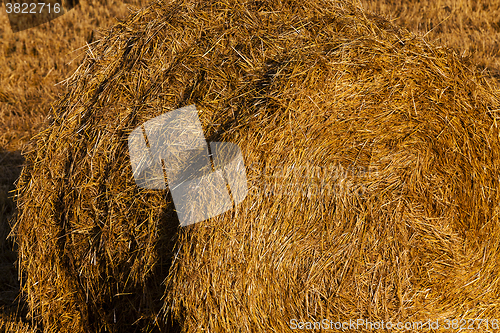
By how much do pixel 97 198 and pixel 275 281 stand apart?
3.84 ft

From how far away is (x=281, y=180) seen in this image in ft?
7.82

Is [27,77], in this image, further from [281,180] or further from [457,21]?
[457,21]

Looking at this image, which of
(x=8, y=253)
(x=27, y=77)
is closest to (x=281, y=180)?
(x=8, y=253)

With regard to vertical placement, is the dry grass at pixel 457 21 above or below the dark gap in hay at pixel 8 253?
below

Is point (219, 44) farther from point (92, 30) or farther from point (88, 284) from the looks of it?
point (92, 30)

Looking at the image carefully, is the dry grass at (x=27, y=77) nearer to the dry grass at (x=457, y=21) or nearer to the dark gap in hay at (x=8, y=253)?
the dark gap in hay at (x=8, y=253)

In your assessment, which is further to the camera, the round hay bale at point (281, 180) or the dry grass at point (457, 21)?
the dry grass at point (457, 21)

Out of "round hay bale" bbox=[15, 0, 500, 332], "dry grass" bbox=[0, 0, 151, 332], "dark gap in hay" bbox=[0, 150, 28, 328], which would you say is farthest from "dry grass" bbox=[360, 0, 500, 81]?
"dark gap in hay" bbox=[0, 150, 28, 328]

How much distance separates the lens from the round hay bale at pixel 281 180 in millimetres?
2367

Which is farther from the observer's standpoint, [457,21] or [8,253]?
[457,21]

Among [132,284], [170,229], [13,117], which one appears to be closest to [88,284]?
[132,284]

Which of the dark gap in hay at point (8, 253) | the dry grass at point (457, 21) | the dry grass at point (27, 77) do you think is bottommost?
the dry grass at point (457, 21)


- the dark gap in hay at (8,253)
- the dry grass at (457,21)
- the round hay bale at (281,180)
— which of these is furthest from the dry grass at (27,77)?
the dry grass at (457,21)

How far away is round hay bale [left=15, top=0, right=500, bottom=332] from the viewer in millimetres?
2367
